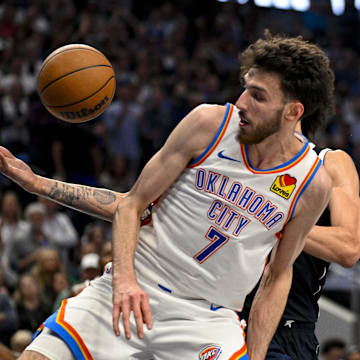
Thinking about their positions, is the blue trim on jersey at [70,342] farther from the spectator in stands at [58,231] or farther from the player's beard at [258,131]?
the spectator in stands at [58,231]

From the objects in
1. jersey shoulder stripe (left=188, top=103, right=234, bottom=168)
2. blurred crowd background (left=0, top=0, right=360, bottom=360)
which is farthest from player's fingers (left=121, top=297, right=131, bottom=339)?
blurred crowd background (left=0, top=0, right=360, bottom=360)

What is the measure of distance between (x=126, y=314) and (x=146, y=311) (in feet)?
0.26

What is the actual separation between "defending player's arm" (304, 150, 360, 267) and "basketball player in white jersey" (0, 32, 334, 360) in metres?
0.45

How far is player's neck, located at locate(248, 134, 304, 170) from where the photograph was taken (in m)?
3.12

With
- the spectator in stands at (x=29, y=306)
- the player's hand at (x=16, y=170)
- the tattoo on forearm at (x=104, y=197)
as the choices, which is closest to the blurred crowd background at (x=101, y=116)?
the spectator in stands at (x=29, y=306)

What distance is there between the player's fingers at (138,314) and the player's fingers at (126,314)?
0.02 meters

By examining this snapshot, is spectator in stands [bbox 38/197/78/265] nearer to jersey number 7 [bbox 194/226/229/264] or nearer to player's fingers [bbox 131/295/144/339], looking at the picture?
jersey number 7 [bbox 194/226/229/264]

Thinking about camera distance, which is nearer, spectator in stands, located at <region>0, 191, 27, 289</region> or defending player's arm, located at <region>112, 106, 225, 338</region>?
defending player's arm, located at <region>112, 106, 225, 338</region>

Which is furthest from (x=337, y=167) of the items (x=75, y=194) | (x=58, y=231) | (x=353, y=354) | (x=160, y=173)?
(x=58, y=231)

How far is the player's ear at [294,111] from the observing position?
10.2ft

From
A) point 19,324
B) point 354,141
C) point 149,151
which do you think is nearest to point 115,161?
point 149,151

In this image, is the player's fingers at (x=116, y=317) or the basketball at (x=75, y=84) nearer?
Answer: the player's fingers at (x=116, y=317)

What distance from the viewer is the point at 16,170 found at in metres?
3.29

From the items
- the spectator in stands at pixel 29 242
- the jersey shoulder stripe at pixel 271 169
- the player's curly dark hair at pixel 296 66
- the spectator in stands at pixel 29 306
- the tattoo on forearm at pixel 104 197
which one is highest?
the player's curly dark hair at pixel 296 66
